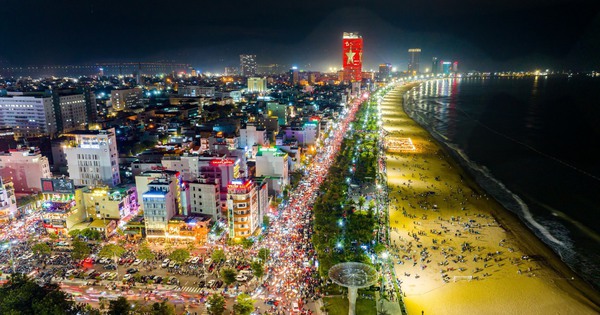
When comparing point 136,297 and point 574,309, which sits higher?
point 136,297

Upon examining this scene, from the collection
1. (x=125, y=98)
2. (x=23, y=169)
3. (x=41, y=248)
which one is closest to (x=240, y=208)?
(x=41, y=248)

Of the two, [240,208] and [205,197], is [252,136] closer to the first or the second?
[205,197]

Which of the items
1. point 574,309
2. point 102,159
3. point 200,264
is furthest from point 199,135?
point 574,309

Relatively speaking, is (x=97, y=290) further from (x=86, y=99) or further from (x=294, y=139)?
(x=86, y=99)

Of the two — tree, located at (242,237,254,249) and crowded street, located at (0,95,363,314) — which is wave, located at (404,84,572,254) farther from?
tree, located at (242,237,254,249)

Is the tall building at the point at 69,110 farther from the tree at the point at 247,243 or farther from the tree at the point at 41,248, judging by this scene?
the tree at the point at 247,243

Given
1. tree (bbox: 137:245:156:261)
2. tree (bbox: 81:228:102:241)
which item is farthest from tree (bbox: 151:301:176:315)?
tree (bbox: 81:228:102:241)
